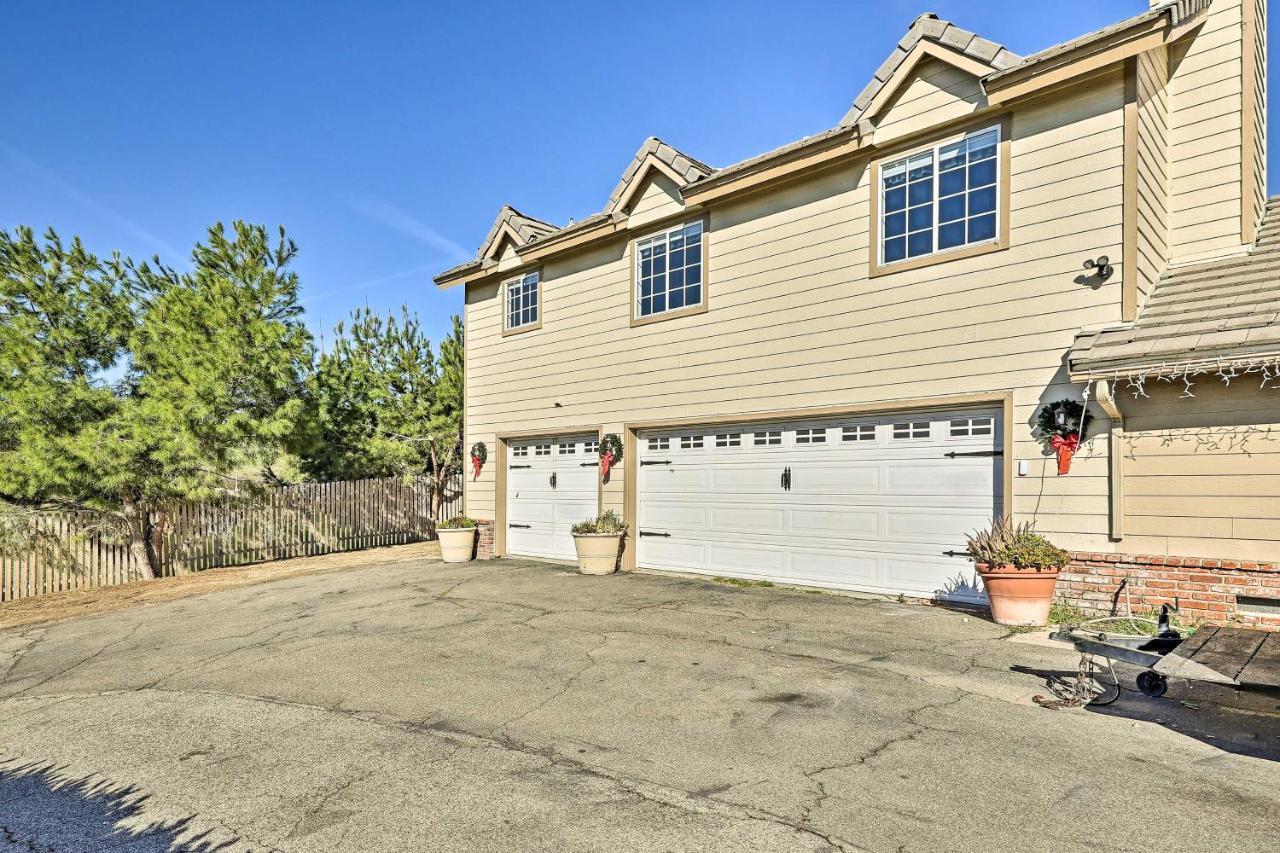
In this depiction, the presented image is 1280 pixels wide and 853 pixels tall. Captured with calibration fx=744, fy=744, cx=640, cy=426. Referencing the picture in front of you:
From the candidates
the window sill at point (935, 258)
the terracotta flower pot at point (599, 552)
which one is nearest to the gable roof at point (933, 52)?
the window sill at point (935, 258)

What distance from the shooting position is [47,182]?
48.9ft

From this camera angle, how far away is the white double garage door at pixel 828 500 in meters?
8.64

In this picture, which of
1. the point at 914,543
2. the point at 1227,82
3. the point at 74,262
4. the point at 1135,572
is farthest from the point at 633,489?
the point at 74,262

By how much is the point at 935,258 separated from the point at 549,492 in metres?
7.77

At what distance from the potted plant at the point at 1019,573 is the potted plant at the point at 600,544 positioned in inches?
226

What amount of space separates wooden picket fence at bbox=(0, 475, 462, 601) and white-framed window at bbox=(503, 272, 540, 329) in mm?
5991

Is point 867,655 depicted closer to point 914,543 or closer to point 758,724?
point 758,724

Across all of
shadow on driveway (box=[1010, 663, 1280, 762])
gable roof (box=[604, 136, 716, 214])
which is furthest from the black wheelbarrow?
gable roof (box=[604, 136, 716, 214])

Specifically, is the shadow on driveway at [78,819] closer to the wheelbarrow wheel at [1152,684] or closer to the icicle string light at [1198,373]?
the wheelbarrow wheel at [1152,684]

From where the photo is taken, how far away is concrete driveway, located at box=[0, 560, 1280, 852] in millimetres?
3375

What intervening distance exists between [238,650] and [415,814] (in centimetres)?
492

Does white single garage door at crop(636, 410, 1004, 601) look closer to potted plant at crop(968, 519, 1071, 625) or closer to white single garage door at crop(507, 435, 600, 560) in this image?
potted plant at crop(968, 519, 1071, 625)

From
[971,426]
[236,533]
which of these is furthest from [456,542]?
[971,426]

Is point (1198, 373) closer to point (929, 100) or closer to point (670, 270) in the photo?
point (929, 100)
